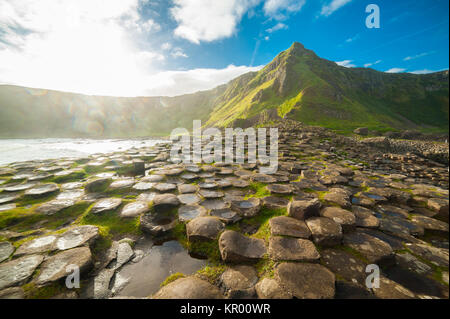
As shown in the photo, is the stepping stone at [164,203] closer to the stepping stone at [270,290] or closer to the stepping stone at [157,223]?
the stepping stone at [157,223]

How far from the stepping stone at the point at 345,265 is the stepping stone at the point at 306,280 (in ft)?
0.69

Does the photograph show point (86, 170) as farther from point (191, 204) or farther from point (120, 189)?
point (191, 204)

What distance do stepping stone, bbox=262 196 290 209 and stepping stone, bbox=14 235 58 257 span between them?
12.4 ft

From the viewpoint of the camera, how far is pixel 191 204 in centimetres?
366

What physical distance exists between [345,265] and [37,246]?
4.52 m

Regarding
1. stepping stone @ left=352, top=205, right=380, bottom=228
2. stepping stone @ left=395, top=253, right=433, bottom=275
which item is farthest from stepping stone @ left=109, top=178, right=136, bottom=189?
Result: stepping stone @ left=395, top=253, right=433, bottom=275

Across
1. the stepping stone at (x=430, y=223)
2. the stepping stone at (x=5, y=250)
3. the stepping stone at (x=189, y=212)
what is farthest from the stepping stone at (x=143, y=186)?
the stepping stone at (x=430, y=223)

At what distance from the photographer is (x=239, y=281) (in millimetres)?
1937

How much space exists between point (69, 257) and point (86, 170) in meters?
5.95

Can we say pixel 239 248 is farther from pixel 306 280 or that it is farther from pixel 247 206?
pixel 247 206

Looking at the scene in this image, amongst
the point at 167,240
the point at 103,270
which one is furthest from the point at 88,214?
the point at 167,240

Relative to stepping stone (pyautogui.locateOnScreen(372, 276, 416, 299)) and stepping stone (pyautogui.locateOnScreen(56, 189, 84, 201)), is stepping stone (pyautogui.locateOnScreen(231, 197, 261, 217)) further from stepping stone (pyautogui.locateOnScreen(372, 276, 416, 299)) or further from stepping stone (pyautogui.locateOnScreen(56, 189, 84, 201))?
stepping stone (pyautogui.locateOnScreen(56, 189, 84, 201))

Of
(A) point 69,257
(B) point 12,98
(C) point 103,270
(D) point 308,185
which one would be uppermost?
(B) point 12,98

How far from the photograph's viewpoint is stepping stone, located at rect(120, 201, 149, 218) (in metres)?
3.36
